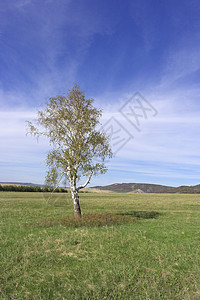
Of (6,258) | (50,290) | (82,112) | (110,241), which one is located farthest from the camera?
(82,112)

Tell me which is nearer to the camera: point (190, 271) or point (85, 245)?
point (190, 271)

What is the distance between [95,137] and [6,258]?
1446 cm

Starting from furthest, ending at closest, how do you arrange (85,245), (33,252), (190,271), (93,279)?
(85,245), (33,252), (190,271), (93,279)

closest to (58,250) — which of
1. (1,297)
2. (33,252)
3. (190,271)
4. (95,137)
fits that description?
(33,252)

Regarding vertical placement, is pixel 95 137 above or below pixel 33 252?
above

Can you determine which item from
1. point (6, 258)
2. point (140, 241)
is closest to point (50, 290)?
point (6, 258)

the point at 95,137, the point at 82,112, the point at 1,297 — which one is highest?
the point at 82,112

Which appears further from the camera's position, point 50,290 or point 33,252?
point 33,252

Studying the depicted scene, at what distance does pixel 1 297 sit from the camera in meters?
6.70

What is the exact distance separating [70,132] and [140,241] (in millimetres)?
13107

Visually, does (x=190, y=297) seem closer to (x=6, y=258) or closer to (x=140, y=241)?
(x=140, y=241)

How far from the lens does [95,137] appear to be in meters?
22.4

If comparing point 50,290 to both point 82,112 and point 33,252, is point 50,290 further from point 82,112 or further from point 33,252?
point 82,112

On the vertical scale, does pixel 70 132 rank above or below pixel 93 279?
above
